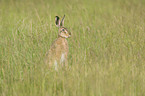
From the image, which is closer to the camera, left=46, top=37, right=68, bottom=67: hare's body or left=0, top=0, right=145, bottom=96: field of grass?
left=0, top=0, right=145, bottom=96: field of grass

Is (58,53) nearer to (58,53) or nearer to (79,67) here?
(58,53)

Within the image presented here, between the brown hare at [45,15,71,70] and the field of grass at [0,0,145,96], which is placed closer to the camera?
the field of grass at [0,0,145,96]

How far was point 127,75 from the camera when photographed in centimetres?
406

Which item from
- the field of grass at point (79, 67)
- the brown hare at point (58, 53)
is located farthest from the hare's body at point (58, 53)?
the field of grass at point (79, 67)

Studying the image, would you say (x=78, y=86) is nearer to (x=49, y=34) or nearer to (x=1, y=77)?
(x=1, y=77)

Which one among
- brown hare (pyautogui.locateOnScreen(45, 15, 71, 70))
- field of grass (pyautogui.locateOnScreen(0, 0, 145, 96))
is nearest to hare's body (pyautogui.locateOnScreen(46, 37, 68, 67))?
brown hare (pyautogui.locateOnScreen(45, 15, 71, 70))

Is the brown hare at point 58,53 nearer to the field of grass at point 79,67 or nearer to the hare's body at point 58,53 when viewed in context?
the hare's body at point 58,53

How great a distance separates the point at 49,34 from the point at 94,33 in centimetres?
103

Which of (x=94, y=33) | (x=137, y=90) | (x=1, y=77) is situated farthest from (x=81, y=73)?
(x=94, y=33)

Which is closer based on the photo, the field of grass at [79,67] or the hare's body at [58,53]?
the field of grass at [79,67]

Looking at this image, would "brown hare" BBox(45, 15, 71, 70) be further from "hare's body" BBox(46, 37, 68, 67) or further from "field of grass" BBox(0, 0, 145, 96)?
"field of grass" BBox(0, 0, 145, 96)

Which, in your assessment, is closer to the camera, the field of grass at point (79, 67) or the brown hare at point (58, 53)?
the field of grass at point (79, 67)

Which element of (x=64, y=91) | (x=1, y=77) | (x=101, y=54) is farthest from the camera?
(x=101, y=54)

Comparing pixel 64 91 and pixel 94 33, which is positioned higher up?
pixel 94 33
